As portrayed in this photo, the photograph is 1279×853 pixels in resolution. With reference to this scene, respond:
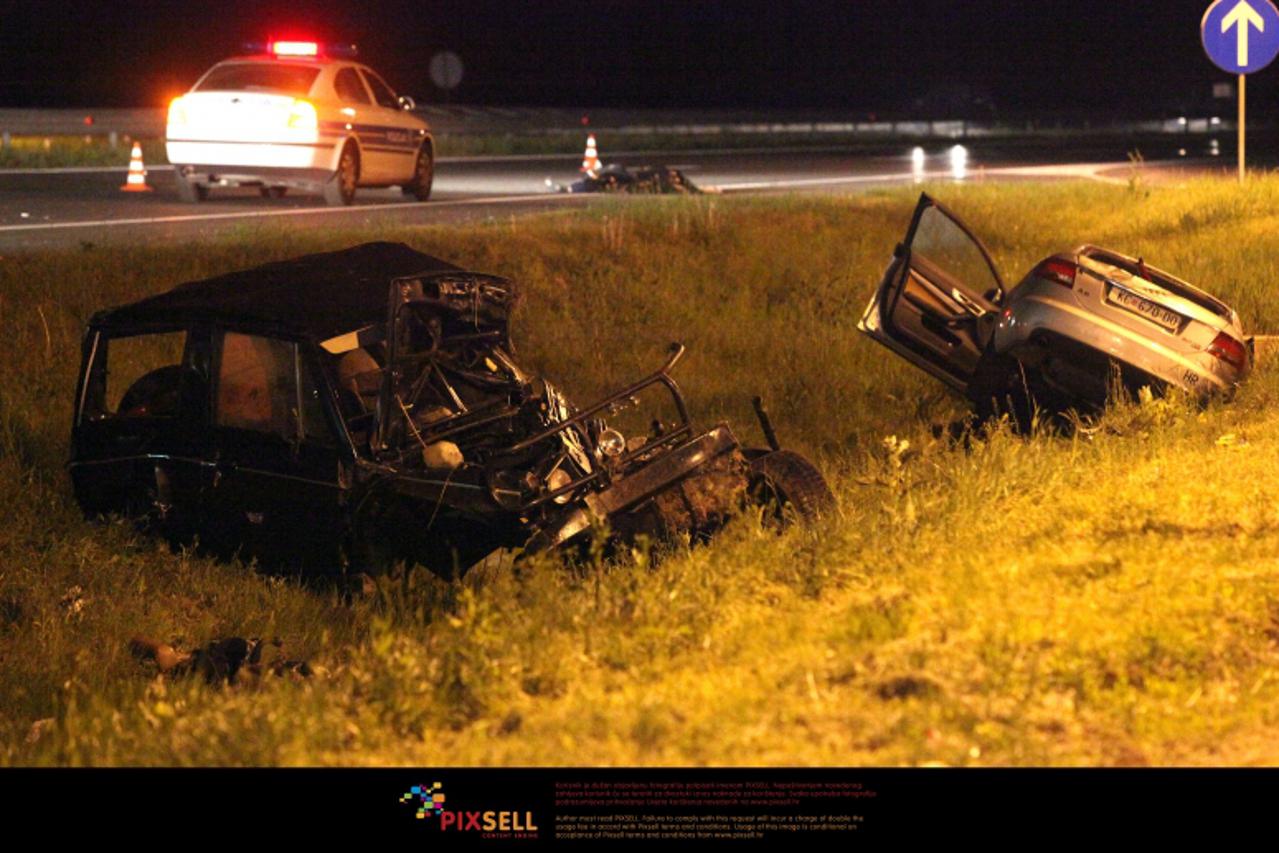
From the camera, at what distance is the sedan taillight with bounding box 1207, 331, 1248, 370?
33.9ft

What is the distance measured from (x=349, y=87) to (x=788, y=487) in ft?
44.0

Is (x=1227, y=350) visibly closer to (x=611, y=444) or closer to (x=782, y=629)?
(x=611, y=444)

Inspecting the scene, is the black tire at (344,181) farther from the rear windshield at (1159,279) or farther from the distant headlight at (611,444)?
the rear windshield at (1159,279)

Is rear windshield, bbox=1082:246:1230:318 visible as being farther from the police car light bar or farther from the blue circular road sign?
the police car light bar

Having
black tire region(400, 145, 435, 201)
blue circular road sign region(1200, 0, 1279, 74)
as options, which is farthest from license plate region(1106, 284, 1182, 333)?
black tire region(400, 145, 435, 201)

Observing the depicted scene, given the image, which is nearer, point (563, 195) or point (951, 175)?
point (563, 195)

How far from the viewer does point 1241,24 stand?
19.8 meters

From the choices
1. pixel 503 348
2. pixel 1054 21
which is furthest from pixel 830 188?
pixel 1054 21

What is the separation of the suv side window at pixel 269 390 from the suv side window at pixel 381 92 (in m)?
13.2

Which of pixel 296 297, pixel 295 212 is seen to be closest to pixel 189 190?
pixel 295 212

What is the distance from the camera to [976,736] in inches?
213

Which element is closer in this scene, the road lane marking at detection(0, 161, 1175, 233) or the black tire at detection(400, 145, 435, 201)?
the road lane marking at detection(0, 161, 1175, 233)

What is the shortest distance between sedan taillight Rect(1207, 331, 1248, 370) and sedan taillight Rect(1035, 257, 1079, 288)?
88 centimetres
